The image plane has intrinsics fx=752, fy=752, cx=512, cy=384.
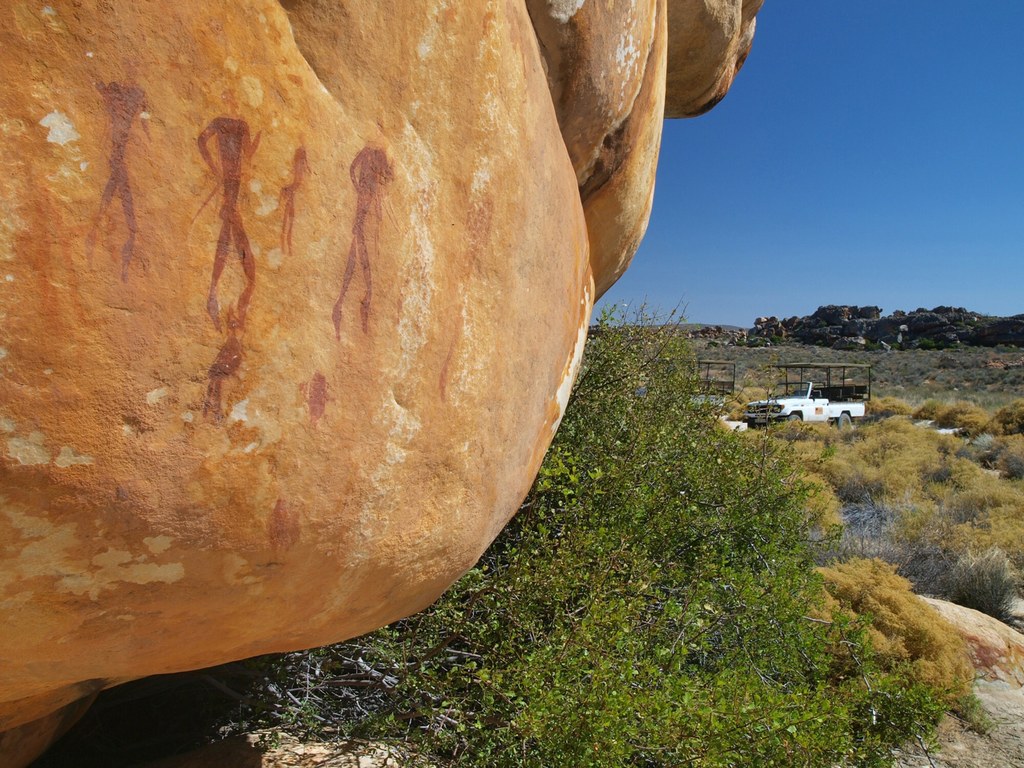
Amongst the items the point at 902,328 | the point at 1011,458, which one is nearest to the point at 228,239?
the point at 1011,458

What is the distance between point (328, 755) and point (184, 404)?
7.10 feet

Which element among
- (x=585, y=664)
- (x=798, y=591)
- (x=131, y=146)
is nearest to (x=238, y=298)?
(x=131, y=146)

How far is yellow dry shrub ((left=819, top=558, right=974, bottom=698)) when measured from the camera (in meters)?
Result: 4.64

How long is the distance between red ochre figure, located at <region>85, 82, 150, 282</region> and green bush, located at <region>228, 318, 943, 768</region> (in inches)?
77.7

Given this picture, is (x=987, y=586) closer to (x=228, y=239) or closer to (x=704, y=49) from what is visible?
(x=704, y=49)

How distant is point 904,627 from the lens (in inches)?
195

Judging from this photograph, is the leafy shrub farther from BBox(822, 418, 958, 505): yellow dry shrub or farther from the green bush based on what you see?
BBox(822, 418, 958, 505): yellow dry shrub

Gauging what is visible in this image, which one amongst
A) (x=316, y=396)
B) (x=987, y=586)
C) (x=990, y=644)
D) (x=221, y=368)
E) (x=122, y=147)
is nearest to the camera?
(x=122, y=147)

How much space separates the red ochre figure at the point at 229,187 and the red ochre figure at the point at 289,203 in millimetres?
59

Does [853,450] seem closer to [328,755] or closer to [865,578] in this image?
[865,578]

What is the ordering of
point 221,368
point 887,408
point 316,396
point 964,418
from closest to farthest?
point 221,368, point 316,396, point 964,418, point 887,408

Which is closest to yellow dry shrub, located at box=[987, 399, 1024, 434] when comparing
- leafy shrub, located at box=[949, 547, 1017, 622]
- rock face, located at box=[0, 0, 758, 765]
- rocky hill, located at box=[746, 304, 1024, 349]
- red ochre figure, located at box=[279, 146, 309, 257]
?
leafy shrub, located at box=[949, 547, 1017, 622]

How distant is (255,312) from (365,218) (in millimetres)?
245

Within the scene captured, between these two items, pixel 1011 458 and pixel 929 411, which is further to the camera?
pixel 929 411
